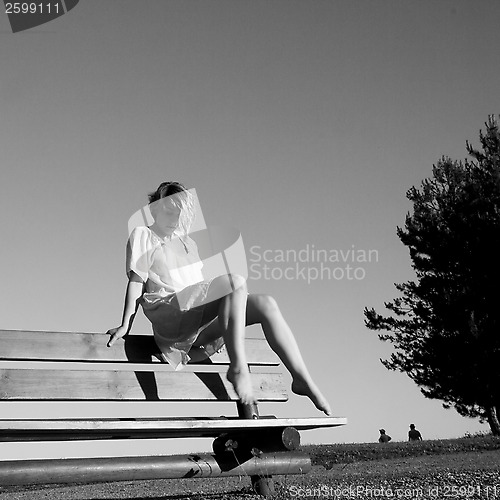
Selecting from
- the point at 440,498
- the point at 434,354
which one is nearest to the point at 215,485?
the point at 440,498

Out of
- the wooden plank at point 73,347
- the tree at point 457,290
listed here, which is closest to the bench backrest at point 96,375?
the wooden plank at point 73,347

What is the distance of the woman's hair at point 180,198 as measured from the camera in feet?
16.5

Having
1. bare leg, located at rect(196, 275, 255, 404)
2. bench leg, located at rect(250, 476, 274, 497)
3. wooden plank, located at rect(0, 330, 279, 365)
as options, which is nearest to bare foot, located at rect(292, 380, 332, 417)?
bare leg, located at rect(196, 275, 255, 404)

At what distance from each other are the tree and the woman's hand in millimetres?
17397

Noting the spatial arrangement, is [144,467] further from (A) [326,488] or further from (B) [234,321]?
(A) [326,488]

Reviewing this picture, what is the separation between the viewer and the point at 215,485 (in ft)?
23.0

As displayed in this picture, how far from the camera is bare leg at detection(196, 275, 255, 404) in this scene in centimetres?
443

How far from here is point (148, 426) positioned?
12.7 ft

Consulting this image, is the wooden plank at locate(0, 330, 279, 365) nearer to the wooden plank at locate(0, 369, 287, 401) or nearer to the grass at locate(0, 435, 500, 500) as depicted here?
the wooden plank at locate(0, 369, 287, 401)

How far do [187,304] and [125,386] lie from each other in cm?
64

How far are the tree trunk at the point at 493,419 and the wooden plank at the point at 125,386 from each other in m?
17.7

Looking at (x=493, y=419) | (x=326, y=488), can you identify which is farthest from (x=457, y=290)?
(x=326, y=488)

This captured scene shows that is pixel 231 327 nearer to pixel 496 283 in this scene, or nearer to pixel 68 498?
pixel 68 498

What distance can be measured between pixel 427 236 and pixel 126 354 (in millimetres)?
18393
